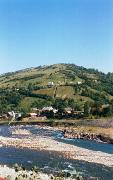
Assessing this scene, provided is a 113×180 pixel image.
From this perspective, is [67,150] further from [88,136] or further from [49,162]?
[88,136]

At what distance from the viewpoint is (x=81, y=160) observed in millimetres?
93562

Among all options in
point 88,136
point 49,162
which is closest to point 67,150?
point 49,162

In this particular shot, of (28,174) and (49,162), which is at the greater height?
(49,162)

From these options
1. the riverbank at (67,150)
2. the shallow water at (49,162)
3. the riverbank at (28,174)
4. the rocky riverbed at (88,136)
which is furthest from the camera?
the rocky riverbed at (88,136)

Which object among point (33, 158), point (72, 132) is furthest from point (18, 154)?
point (72, 132)

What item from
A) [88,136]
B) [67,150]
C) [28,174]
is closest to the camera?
[28,174]

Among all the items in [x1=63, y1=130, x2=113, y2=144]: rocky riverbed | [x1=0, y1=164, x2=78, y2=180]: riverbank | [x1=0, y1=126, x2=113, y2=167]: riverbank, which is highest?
[x1=63, y1=130, x2=113, y2=144]: rocky riverbed

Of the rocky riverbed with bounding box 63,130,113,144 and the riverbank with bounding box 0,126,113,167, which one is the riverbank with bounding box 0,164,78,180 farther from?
the rocky riverbed with bounding box 63,130,113,144

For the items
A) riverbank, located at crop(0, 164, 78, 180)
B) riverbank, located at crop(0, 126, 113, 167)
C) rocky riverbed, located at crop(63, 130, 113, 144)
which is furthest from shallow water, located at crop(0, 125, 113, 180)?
rocky riverbed, located at crop(63, 130, 113, 144)

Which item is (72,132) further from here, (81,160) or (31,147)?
(81,160)

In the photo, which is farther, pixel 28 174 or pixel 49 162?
pixel 49 162

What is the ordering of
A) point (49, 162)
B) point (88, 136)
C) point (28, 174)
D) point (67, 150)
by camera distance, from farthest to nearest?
point (88, 136), point (67, 150), point (49, 162), point (28, 174)

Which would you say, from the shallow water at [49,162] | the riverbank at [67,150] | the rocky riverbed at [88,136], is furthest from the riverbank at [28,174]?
the rocky riverbed at [88,136]

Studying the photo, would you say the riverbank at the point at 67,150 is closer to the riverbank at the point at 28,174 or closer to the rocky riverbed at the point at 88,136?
the rocky riverbed at the point at 88,136
